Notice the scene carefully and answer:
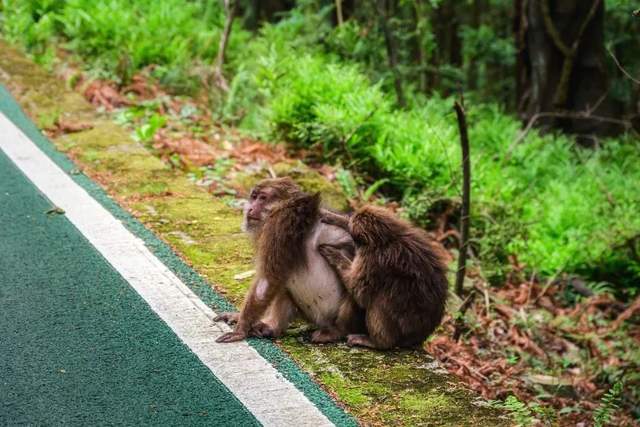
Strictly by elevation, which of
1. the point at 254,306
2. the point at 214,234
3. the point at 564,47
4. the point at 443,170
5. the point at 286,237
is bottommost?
the point at 443,170

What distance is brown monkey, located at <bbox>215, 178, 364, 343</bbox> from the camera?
4.06 metres

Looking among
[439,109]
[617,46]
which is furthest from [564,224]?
[617,46]

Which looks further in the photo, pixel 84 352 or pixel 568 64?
pixel 568 64

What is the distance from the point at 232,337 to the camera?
3.93 metres

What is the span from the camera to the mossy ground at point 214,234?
11.3ft

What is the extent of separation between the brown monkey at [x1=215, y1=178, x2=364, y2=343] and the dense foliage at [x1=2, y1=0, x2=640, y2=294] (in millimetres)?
3721

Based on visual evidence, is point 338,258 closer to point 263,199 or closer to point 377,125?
A: point 263,199

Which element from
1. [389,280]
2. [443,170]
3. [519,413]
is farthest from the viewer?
[443,170]

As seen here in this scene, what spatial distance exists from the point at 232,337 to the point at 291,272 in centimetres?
43

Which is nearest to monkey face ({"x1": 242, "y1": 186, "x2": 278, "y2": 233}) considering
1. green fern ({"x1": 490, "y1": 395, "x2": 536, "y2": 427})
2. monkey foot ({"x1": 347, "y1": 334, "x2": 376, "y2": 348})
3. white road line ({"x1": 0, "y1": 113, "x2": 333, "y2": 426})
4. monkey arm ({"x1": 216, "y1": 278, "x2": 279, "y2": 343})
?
monkey arm ({"x1": 216, "y1": 278, "x2": 279, "y2": 343})

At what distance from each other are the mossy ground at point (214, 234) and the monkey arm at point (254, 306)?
0.20 m

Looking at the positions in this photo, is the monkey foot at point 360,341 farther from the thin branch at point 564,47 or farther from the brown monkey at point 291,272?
the thin branch at point 564,47

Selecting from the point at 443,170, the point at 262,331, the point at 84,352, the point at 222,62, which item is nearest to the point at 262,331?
the point at 262,331

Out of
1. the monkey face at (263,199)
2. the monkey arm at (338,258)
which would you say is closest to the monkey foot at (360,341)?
the monkey arm at (338,258)
